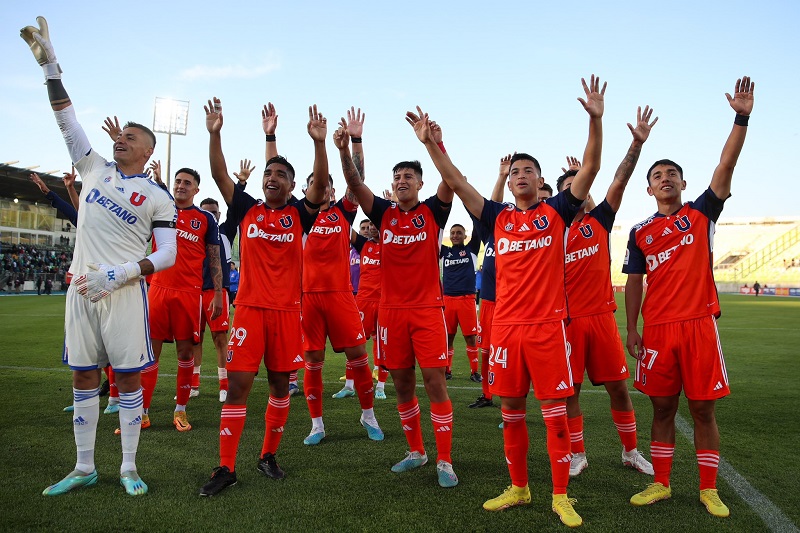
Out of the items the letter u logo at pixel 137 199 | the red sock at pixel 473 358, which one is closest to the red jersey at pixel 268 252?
the letter u logo at pixel 137 199

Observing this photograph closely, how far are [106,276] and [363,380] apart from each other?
9.35 ft

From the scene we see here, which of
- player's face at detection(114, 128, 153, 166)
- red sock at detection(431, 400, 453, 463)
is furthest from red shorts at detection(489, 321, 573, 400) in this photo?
player's face at detection(114, 128, 153, 166)

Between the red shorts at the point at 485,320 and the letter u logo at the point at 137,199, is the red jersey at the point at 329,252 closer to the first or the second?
the letter u logo at the point at 137,199

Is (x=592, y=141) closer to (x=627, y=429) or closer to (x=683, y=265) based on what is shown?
(x=683, y=265)

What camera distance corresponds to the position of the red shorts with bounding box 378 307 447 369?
4.79 meters

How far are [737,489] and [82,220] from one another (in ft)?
18.0

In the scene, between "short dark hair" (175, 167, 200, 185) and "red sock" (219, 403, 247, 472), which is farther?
"short dark hair" (175, 167, 200, 185)

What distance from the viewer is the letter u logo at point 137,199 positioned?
4.33 meters

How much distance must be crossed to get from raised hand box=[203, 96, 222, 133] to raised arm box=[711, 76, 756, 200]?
13.2 ft

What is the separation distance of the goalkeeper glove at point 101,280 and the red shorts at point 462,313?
6.19m

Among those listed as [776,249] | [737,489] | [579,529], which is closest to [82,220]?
[579,529]

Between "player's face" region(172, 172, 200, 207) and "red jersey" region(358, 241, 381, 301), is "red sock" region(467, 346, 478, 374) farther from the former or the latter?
"player's face" region(172, 172, 200, 207)

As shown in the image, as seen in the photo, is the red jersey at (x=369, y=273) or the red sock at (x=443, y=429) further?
the red jersey at (x=369, y=273)

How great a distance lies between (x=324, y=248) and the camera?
6.10m
